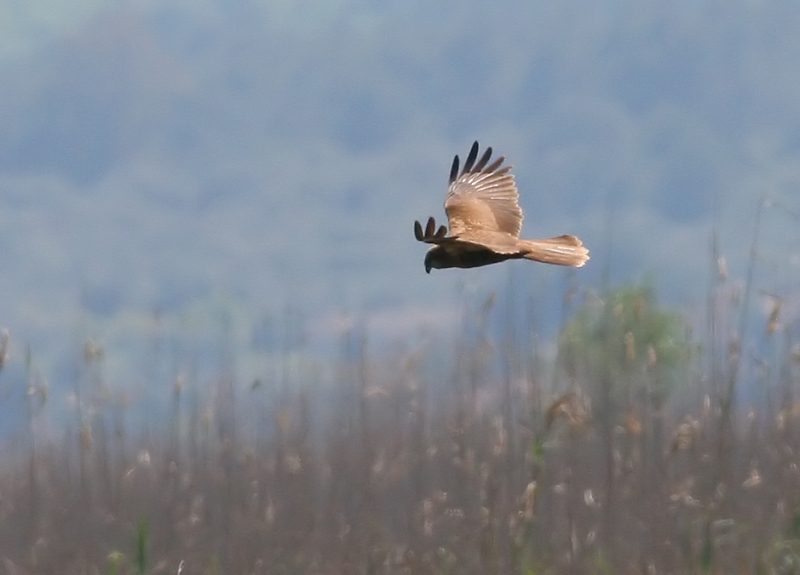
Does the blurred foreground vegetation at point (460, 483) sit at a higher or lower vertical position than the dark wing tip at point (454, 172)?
lower

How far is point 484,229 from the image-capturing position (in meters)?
3.98

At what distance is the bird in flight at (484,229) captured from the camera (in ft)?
11.0

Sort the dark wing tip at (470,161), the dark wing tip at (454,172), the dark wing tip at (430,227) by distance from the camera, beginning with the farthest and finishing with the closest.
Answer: the dark wing tip at (470,161), the dark wing tip at (454,172), the dark wing tip at (430,227)

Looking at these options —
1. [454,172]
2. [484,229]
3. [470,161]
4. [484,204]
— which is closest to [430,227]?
[484,229]

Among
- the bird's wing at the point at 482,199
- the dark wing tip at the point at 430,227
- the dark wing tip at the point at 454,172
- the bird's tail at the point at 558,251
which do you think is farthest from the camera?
the dark wing tip at the point at 454,172

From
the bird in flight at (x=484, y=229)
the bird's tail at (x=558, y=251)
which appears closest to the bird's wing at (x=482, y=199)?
the bird in flight at (x=484, y=229)

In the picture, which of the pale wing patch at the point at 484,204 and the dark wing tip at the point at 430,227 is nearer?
the dark wing tip at the point at 430,227

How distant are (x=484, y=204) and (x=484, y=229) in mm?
508

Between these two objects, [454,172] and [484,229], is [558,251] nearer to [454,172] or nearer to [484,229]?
[484,229]

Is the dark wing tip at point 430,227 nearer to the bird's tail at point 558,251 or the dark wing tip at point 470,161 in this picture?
the bird's tail at point 558,251

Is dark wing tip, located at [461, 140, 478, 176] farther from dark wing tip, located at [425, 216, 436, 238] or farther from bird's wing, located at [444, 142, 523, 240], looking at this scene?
dark wing tip, located at [425, 216, 436, 238]

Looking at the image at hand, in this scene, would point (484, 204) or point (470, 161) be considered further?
point (470, 161)

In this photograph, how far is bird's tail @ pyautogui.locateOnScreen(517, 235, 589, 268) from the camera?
355 centimetres

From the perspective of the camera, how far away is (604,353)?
4527mm
